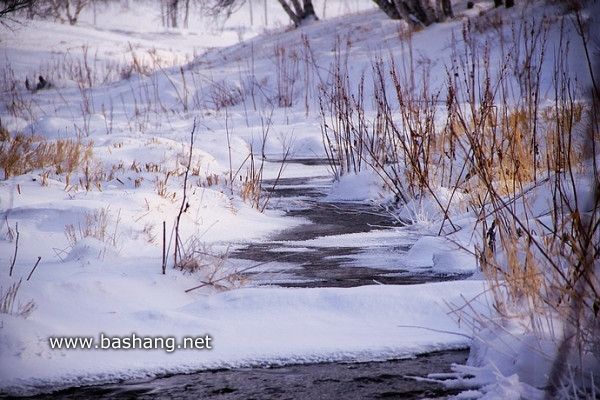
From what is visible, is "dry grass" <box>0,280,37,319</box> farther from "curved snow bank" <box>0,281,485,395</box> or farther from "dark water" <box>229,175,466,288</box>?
"dark water" <box>229,175,466,288</box>

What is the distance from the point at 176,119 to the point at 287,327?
10070mm

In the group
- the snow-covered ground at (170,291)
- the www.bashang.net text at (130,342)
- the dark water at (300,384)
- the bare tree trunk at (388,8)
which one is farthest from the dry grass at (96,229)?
the bare tree trunk at (388,8)

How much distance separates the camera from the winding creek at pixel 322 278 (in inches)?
71.0

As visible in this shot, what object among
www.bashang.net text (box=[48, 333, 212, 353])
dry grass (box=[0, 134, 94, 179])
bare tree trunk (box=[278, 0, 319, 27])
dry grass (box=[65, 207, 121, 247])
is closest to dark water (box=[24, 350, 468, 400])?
www.bashang.net text (box=[48, 333, 212, 353])

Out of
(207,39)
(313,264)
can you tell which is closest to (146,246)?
(313,264)

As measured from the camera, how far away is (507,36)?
12.7m

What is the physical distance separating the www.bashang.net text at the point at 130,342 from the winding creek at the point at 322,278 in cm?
16

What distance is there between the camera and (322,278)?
9.91 feet

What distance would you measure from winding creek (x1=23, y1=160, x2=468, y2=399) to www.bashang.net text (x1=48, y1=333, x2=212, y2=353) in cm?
16

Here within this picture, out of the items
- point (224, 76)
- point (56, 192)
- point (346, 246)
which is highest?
point (224, 76)

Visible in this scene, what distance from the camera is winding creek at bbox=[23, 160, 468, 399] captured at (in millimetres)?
1804

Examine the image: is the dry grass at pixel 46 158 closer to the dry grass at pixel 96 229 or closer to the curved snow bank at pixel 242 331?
the dry grass at pixel 96 229

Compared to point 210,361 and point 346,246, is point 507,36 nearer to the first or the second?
point 346,246

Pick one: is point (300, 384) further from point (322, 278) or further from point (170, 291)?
point (322, 278)
